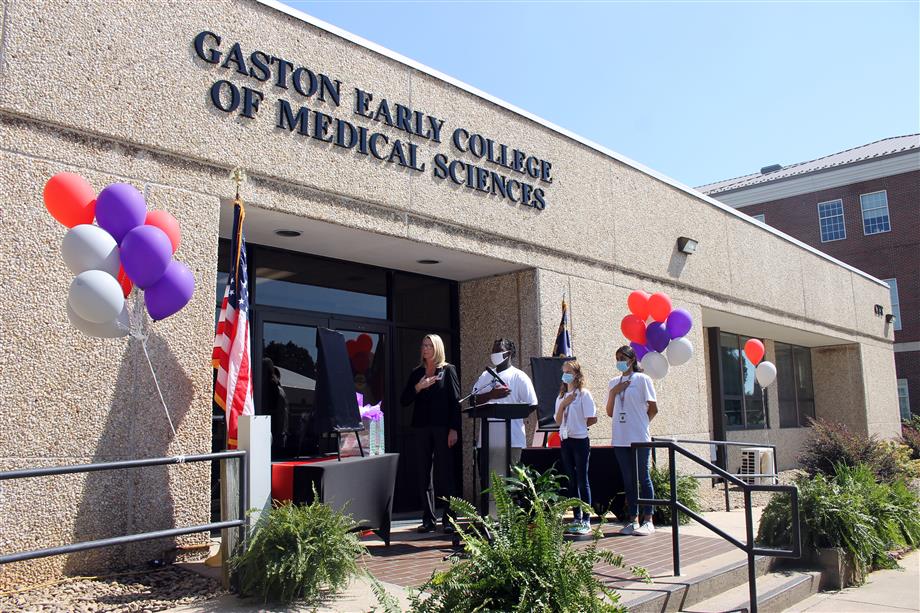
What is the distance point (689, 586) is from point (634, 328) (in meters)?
4.77

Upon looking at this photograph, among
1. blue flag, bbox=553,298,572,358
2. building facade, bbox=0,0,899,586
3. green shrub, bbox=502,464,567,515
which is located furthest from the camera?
blue flag, bbox=553,298,572,358

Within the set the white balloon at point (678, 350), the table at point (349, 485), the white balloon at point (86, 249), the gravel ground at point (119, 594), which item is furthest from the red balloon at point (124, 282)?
the white balloon at point (678, 350)

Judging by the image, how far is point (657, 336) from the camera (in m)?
9.78

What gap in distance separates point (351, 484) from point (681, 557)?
2.79 m

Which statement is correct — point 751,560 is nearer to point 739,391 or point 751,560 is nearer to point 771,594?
point 771,594

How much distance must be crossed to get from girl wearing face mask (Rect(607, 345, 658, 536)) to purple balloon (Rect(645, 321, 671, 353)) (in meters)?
2.38

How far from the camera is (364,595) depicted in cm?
495

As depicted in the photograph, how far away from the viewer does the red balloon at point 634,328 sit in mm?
9828

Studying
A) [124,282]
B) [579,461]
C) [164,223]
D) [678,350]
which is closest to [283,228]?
[164,223]

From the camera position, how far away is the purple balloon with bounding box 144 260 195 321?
5.19 m

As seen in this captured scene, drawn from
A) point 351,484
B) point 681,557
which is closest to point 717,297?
point 681,557

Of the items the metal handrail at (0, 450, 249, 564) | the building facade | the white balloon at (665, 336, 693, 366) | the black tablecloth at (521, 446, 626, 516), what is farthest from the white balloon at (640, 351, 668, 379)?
the metal handrail at (0, 450, 249, 564)

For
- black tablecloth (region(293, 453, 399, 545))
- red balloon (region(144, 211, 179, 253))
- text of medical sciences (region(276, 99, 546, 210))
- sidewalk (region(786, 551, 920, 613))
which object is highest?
text of medical sciences (region(276, 99, 546, 210))

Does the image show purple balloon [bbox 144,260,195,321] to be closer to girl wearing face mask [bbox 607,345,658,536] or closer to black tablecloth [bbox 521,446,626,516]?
girl wearing face mask [bbox 607,345,658,536]
